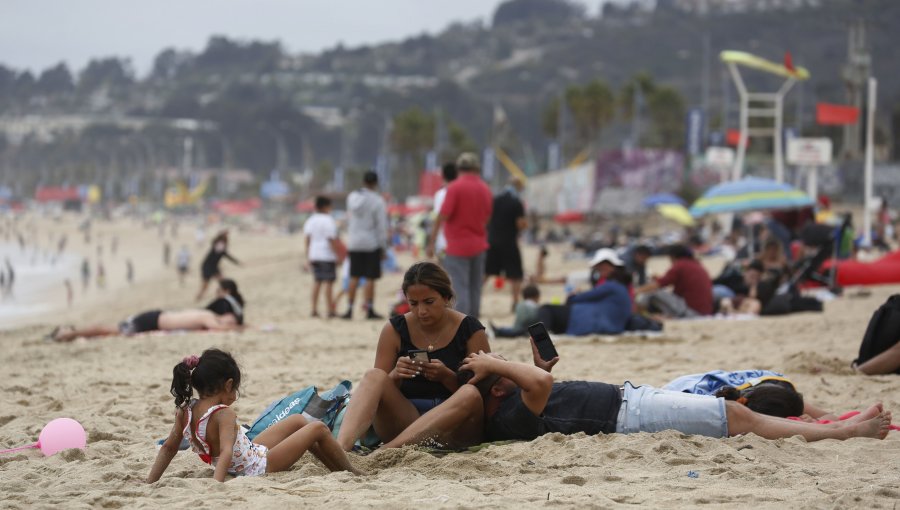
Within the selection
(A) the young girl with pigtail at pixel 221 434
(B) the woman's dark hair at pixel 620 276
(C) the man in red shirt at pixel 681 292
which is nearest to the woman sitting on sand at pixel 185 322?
(B) the woman's dark hair at pixel 620 276

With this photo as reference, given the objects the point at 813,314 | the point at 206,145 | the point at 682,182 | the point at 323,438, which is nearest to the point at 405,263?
the point at 813,314

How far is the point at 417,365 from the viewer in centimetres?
475

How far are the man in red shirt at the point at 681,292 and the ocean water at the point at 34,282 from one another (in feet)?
36.4

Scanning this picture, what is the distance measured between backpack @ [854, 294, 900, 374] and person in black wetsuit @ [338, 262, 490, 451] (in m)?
2.66

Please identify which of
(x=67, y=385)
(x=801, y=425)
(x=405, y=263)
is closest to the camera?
(x=801, y=425)

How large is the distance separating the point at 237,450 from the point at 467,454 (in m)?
0.97

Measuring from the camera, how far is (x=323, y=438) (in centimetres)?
423

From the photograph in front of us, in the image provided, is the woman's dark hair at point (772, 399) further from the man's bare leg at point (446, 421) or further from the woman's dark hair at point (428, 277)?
the woman's dark hair at point (428, 277)

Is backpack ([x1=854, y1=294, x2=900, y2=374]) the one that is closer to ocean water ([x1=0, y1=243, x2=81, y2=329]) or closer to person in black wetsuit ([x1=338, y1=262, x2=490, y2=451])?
person in black wetsuit ([x1=338, y1=262, x2=490, y2=451])

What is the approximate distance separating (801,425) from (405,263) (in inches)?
826

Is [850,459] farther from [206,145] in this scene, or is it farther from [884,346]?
[206,145]

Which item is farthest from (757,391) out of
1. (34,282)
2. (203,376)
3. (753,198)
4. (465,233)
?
(34,282)

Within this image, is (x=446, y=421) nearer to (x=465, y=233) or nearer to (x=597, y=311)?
(x=597, y=311)

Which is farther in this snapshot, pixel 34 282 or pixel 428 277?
pixel 34 282
